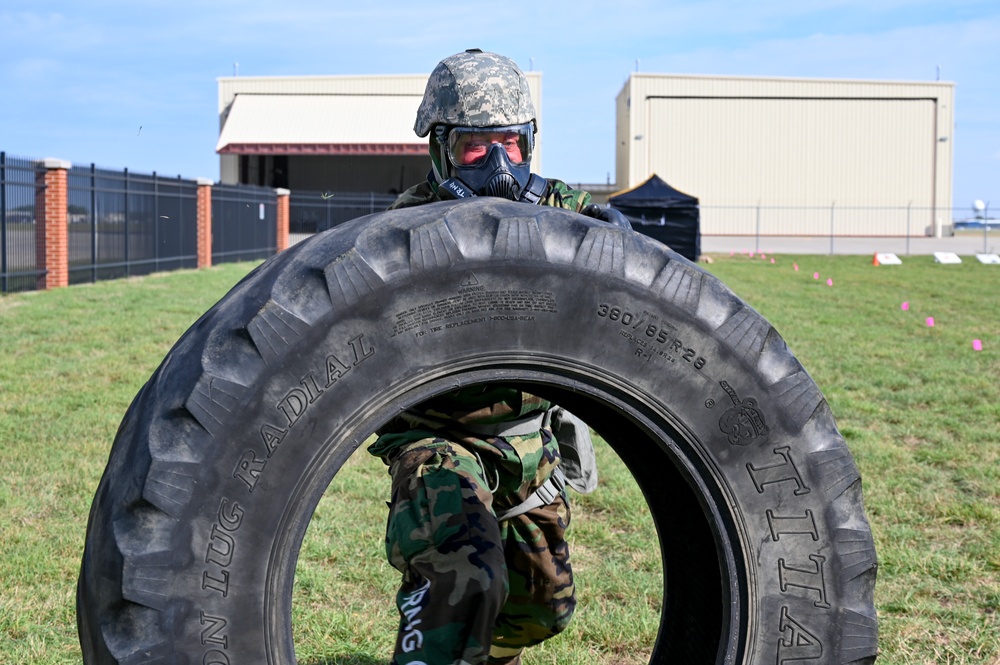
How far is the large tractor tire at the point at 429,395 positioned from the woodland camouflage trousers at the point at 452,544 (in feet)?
1.41

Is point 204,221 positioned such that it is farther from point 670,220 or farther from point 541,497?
point 541,497

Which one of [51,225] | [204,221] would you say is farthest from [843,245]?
[51,225]

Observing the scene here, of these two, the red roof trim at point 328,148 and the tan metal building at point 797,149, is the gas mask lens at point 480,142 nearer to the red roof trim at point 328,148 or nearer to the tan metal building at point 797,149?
the red roof trim at point 328,148

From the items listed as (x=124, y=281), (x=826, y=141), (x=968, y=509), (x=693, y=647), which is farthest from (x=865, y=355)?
(x=826, y=141)

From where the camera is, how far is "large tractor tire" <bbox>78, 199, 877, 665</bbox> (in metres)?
1.83

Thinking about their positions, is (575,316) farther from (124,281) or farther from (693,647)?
(124,281)

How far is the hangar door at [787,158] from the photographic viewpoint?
4903 cm

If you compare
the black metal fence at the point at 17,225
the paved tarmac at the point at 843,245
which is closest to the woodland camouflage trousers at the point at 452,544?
the black metal fence at the point at 17,225

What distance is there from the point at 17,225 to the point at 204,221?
8.44 m

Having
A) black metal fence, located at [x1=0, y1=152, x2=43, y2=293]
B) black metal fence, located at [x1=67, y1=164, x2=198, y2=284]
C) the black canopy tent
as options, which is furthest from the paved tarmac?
black metal fence, located at [x1=0, y1=152, x2=43, y2=293]

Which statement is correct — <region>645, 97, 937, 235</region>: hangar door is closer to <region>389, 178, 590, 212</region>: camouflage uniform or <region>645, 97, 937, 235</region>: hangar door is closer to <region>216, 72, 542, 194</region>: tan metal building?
<region>216, 72, 542, 194</region>: tan metal building

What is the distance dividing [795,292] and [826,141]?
111ft

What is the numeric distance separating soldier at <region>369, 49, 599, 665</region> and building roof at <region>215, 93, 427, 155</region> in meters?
40.7

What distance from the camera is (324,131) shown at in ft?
151
